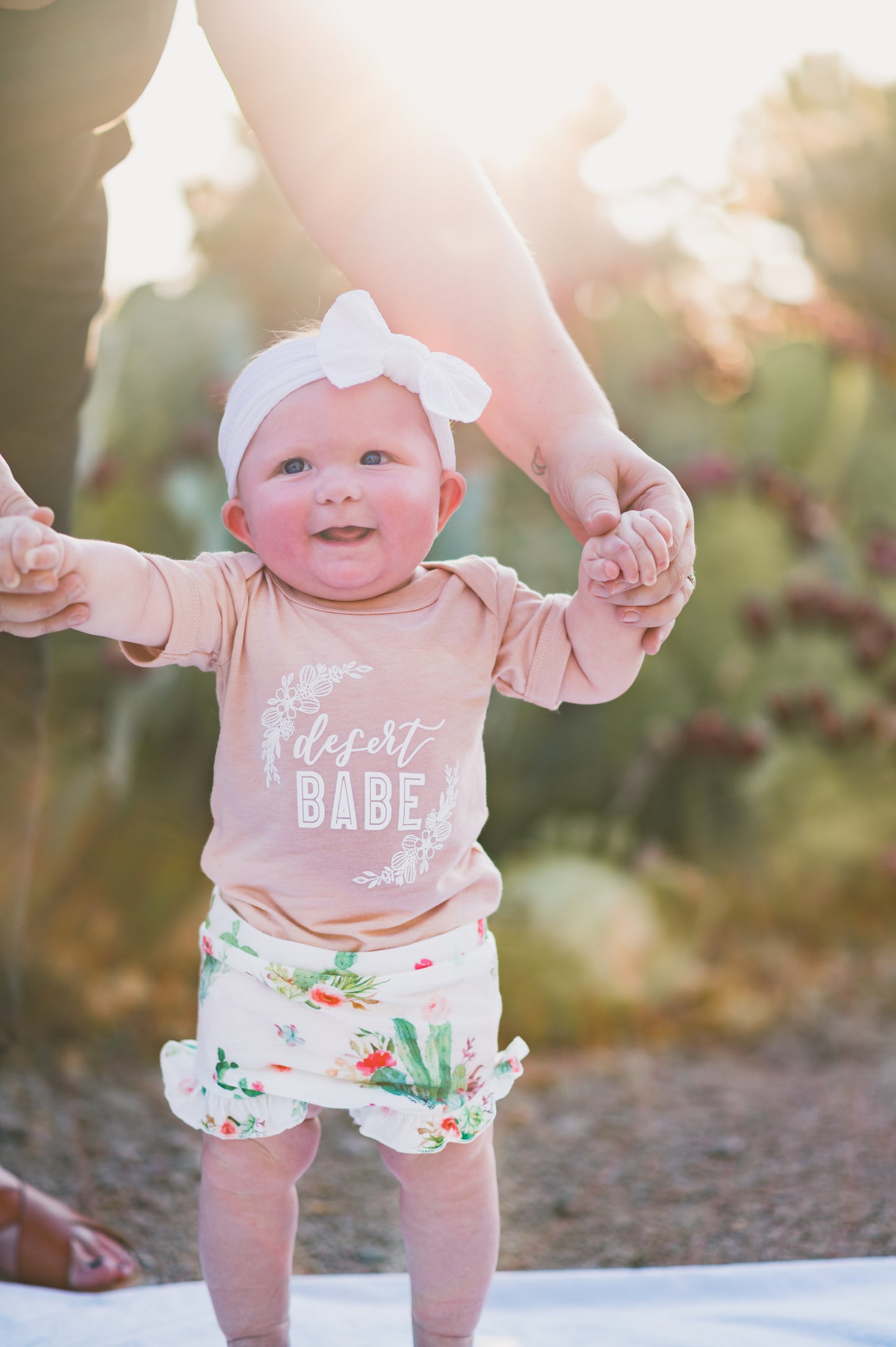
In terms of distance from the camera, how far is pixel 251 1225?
93 centimetres

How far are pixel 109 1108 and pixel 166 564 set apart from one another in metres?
1.24

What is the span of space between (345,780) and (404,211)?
19.2 inches

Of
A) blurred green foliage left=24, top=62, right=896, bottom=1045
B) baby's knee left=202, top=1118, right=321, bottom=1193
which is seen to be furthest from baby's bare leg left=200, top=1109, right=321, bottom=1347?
blurred green foliage left=24, top=62, right=896, bottom=1045

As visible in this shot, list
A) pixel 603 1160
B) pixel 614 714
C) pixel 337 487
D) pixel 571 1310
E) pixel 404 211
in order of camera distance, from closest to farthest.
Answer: pixel 337 487, pixel 404 211, pixel 571 1310, pixel 603 1160, pixel 614 714

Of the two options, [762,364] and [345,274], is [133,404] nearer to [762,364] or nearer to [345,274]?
[762,364]

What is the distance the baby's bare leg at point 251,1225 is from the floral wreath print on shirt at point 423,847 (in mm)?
198

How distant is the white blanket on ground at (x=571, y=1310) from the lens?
1144 millimetres

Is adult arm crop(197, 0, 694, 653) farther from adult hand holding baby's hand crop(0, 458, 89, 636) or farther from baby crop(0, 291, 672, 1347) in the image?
adult hand holding baby's hand crop(0, 458, 89, 636)

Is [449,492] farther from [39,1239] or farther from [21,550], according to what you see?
[39,1239]

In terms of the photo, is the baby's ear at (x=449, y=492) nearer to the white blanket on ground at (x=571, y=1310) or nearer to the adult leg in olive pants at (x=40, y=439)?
the adult leg in olive pants at (x=40, y=439)

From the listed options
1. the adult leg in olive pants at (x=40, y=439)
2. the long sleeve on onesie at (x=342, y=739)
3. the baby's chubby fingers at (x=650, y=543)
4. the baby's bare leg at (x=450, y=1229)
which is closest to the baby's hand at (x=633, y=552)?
the baby's chubby fingers at (x=650, y=543)

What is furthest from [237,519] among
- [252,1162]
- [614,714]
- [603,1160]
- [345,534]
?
[614,714]

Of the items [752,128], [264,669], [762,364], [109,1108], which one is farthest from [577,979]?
[752,128]

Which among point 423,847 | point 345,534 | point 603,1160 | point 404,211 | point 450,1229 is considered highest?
point 404,211
